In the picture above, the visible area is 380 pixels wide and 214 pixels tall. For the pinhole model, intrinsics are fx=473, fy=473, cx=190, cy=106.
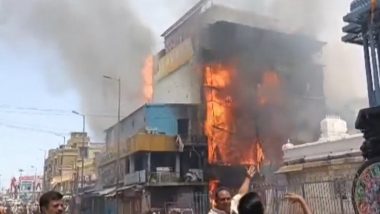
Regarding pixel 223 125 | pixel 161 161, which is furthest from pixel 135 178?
pixel 223 125

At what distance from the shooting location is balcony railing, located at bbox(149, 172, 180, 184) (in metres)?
31.7

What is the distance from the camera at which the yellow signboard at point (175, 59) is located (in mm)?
38938

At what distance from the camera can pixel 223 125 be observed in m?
36.5

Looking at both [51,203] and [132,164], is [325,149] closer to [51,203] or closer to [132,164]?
[51,203]

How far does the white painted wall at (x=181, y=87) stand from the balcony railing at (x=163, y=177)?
25.3 ft

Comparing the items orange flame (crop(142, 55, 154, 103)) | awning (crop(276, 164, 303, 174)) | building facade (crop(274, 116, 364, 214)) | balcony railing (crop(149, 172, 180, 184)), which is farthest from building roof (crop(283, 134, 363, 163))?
orange flame (crop(142, 55, 154, 103))

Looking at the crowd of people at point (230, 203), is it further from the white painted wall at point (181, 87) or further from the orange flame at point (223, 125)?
the white painted wall at point (181, 87)

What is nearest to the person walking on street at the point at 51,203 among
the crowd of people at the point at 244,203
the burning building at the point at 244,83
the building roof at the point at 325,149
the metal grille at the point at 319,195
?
the crowd of people at the point at 244,203

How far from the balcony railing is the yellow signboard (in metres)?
10.8

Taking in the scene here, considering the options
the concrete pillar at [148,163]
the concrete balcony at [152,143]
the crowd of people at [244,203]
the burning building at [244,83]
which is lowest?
the crowd of people at [244,203]

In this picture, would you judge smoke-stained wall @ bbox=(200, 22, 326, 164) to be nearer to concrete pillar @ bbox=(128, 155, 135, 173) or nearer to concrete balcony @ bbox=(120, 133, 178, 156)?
concrete balcony @ bbox=(120, 133, 178, 156)

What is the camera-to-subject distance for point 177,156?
33156 millimetres

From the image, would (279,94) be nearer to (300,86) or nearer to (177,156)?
(300,86)

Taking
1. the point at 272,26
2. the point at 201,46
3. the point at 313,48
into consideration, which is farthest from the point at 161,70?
the point at 313,48
